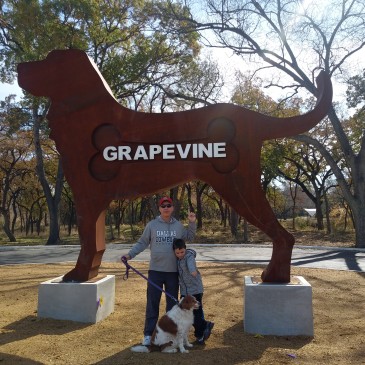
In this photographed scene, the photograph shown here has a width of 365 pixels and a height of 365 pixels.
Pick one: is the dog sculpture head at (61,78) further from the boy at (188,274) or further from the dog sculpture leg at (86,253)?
the boy at (188,274)

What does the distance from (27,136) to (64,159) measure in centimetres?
2191

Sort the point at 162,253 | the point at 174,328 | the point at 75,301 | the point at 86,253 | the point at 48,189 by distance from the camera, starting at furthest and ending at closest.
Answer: the point at 48,189
the point at 86,253
the point at 75,301
the point at 162,253
the point at 174,328

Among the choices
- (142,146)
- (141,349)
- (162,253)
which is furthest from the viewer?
(142,146)

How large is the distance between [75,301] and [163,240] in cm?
183

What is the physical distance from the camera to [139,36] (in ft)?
67.9

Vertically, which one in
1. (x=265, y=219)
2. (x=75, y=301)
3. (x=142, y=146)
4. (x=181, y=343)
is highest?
(x=142, y=146)

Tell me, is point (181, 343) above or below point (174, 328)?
below

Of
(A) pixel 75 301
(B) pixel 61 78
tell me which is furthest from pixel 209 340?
(B) pixel 61 78

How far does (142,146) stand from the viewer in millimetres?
5906

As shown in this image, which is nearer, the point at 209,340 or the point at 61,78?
the point at 209,340

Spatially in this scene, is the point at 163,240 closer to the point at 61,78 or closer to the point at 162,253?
the point at 162,253

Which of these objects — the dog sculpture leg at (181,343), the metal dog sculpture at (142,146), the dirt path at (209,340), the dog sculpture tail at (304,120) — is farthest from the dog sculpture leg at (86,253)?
the dog sculpture tail at (304,120)

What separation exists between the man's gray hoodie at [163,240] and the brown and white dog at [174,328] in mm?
527

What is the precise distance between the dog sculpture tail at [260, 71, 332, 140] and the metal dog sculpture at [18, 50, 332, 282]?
0.01 m
